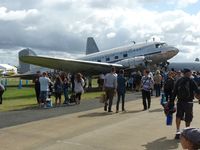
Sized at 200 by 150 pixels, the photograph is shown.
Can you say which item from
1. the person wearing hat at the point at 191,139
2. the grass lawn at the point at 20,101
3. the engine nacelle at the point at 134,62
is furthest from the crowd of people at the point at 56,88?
the person wearing hat at the point at 191,139

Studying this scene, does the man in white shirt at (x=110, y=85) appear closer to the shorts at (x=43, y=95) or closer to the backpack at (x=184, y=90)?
the shorts at (x=43, y=95)

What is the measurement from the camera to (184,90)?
921cm

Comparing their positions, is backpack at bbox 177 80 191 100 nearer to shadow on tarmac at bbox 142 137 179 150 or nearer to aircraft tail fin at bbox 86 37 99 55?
shadow on tarmac at bbox 142 137 179 150

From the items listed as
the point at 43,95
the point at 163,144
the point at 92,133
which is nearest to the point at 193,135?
the point at 163,144

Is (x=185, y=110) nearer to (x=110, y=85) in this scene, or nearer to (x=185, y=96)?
(x=185, y=96)

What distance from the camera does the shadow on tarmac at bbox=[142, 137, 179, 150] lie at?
8.59m

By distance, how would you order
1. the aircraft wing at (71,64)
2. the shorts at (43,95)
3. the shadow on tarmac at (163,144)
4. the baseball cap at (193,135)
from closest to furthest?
the baseball cap at (193,135)
the shadow on tarmac at (163,144)
the shorts at (43,95)
the aircraft wing at (71,64)

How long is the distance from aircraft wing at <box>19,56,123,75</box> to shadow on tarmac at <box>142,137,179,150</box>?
20.9 m

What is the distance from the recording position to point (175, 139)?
9.44m

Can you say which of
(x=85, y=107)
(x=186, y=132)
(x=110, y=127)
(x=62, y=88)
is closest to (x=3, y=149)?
(x=110, y=127)

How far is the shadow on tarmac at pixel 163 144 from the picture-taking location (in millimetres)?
8586

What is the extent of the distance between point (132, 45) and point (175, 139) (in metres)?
24.5

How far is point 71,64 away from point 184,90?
22.5 meters

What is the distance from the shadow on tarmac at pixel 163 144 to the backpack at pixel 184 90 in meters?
1.11
